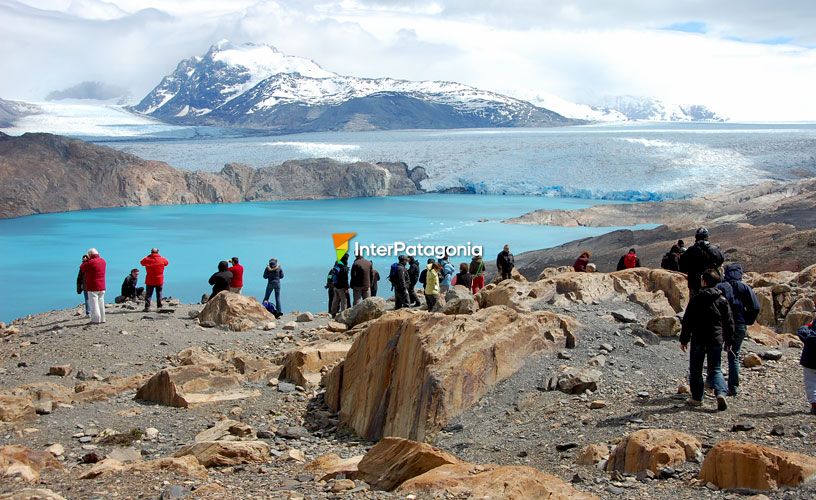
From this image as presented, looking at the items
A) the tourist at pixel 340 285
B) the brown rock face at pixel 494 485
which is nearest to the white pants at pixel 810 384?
the brown rock face at pixel 494 485

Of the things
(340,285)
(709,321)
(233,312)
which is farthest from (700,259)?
(233,312)

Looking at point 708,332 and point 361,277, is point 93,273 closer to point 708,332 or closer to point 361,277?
point 361,277

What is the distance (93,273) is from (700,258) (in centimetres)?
554

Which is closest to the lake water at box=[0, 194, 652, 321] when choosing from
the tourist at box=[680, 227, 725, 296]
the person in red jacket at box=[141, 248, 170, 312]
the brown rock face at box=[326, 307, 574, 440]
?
the person in red jacket at box=[141, 248, 170, 312]

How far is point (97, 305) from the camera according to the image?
8922 mm

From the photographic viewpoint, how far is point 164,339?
8719mm

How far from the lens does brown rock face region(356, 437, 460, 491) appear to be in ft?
13.2

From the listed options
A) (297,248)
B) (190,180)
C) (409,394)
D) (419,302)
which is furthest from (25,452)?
(190,180)

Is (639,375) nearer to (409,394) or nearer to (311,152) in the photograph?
(409,394)

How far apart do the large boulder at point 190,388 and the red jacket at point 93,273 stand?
8.03 feet

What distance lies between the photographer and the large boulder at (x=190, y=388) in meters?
6.36

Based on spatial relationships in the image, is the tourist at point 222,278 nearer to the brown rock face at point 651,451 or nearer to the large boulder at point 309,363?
the large boulder at point 309,363

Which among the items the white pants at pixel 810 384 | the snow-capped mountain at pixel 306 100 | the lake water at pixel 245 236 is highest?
the snow-capped mountain at pixel 306 100

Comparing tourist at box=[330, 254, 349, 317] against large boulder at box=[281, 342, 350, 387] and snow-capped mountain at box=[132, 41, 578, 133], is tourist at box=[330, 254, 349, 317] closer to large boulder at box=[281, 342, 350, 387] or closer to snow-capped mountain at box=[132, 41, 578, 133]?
large boulder at box=[281, 342, 350, 387]
